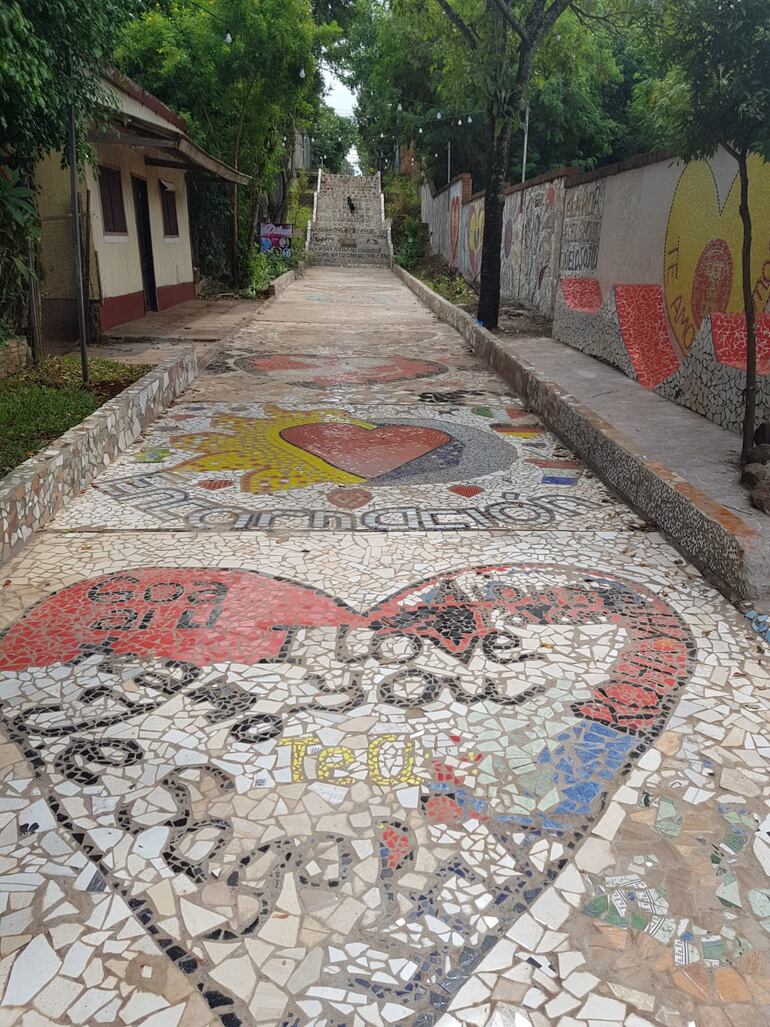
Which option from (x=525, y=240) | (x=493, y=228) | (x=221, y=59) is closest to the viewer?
(x=493, y=228)

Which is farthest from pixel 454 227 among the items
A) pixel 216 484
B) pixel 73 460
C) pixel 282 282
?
pixel 73 460

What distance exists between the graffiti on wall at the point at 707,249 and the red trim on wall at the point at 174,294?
30.1 feet

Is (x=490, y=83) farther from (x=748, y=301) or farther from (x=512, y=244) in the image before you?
(x=748, y=301)

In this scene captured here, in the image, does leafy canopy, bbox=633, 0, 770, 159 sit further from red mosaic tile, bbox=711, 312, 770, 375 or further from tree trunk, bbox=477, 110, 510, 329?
tree trunk, bbox=477, 110, 510, 329

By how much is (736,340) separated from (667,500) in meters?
2.07

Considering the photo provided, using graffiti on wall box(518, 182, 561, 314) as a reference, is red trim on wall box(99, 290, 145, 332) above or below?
below

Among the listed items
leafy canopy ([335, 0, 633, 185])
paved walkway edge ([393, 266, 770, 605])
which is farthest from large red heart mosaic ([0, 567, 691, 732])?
leafy canopy ([335, 0, 633, 185])

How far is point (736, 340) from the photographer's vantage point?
18.1 feet

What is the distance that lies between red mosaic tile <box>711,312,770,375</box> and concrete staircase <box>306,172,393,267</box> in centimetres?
2276

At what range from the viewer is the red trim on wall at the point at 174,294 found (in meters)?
13.4

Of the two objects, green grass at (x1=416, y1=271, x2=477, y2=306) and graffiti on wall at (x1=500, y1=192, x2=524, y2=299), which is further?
green grass at (x1=416, y1=271, x2=477, y2=306)

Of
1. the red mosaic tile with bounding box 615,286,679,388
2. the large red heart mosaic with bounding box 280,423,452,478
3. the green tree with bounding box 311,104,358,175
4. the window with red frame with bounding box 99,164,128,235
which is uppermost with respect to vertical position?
the green tree with bounding box 311,104,358,175

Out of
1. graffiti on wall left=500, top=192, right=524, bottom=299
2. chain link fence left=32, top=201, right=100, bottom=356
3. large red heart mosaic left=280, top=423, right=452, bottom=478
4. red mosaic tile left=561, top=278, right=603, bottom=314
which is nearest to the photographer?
large red heart mosaic left=280, top=423, right=452, bottom=478

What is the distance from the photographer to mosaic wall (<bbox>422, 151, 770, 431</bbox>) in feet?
18.1
